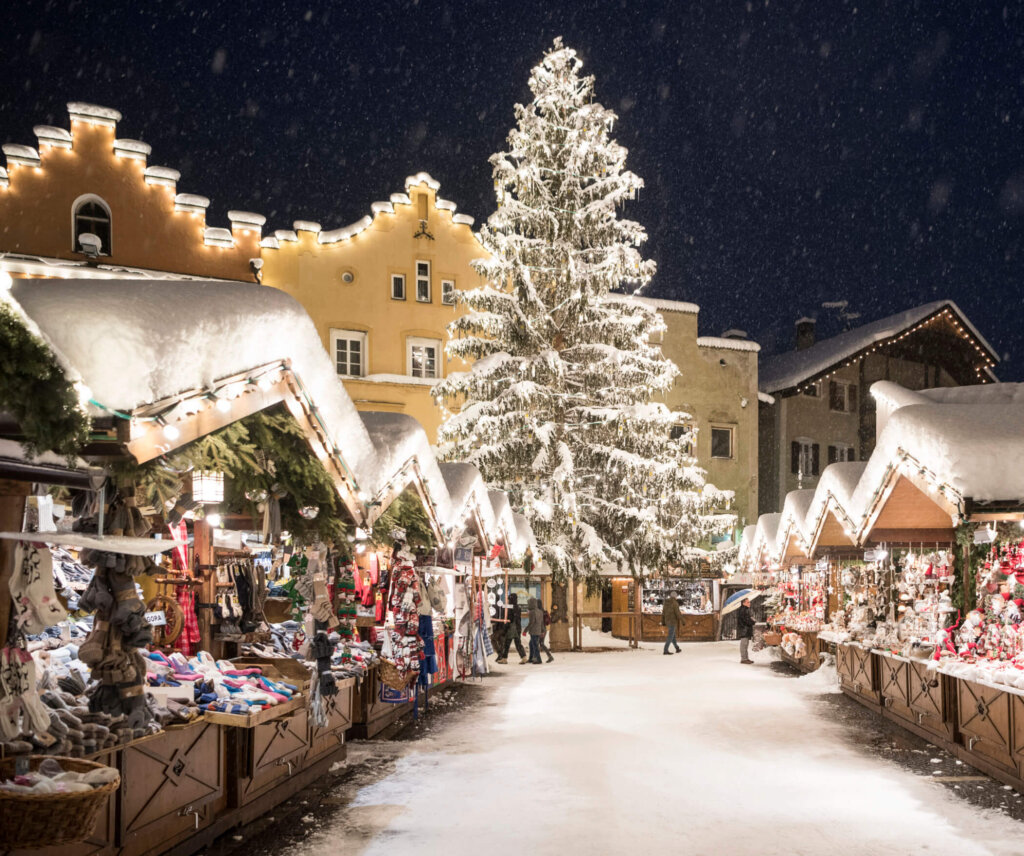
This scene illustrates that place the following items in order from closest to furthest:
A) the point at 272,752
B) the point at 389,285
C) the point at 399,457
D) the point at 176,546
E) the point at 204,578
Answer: the point at 176,546, the point at 272,752, the point at 204,578, the point at 399,457, the point at 389,285

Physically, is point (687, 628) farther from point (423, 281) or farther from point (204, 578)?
point (204, 578)

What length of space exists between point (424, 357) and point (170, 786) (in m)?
22.7

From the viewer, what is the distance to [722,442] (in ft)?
117

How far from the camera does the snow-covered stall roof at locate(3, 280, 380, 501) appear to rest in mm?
4793

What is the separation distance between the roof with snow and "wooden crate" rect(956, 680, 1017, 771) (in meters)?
1.75

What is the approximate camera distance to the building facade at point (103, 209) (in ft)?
70.4

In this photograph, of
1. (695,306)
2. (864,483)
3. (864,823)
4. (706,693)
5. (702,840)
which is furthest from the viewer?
(695,306)

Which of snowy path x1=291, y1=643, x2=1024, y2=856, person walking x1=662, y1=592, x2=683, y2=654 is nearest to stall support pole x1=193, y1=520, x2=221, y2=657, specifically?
snowy path x1=291, y1=643, x2=1024, y2=856

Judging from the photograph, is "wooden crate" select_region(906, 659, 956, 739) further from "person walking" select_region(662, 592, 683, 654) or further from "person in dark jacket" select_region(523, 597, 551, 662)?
"person walking" select_region(662, 592, 683, 654)

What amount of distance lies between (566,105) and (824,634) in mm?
16671

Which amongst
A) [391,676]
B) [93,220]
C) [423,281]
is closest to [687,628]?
[423,281]

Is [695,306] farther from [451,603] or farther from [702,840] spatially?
[702,840]

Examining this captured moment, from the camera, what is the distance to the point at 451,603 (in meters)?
15.7

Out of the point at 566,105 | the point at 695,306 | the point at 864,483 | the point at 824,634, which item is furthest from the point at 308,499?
the point at 695,306
